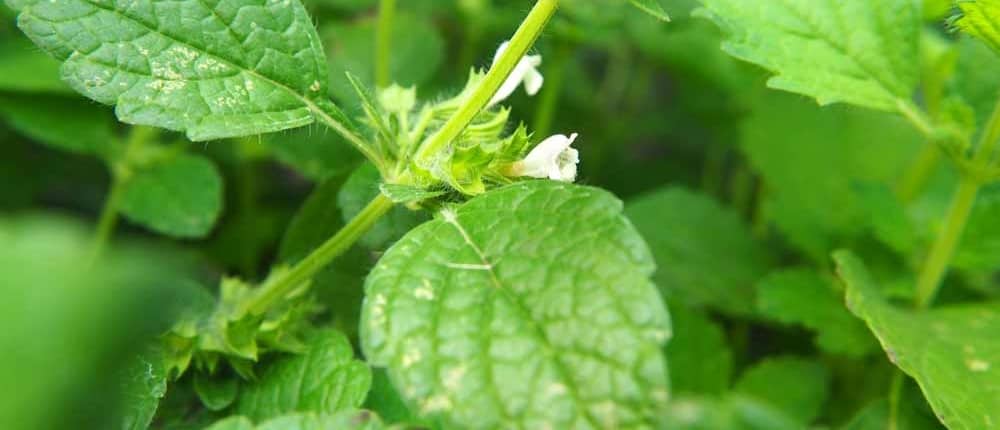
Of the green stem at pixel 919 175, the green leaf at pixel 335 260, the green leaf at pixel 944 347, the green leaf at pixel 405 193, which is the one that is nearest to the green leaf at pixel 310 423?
→ the green leaf at pixel 405 193

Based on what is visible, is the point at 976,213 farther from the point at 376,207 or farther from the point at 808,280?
the point at 376,207

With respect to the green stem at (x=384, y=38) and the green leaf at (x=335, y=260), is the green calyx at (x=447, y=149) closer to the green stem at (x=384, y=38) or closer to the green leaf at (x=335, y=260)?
the green leaf at (x=335, y=260)

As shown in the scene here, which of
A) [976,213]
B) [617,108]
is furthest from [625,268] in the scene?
[617,108]

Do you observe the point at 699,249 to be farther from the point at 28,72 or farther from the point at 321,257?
the point at 28,72

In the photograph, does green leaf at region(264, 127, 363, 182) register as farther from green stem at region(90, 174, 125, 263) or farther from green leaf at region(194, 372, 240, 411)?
green leaf at region(194, 372, 240, 411)

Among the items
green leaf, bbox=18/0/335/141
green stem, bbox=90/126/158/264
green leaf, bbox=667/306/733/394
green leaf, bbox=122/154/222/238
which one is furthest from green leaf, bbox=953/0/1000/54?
green stem, bbox=90/126/158/264

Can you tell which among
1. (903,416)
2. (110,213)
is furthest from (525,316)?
(110,213)

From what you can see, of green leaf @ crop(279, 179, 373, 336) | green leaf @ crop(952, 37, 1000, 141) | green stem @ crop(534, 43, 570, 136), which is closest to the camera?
green leaf @ crop(279, 179, 373, 336)
